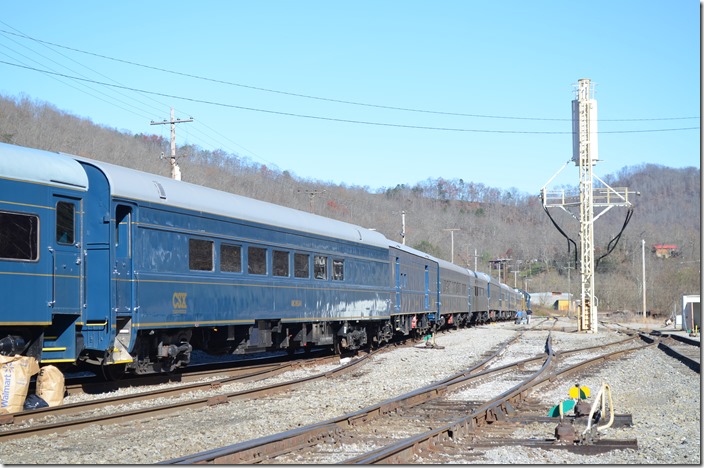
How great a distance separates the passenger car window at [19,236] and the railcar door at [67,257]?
333 millimetres

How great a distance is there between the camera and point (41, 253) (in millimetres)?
11953

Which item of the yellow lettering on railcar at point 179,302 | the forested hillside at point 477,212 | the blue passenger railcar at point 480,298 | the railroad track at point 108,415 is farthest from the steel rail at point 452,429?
the blue passenger railcar at point 480,298

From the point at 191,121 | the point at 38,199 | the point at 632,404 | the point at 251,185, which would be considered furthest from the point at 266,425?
the point at 251,185

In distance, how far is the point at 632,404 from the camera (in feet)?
44.6

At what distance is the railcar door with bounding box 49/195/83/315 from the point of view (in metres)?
12.1

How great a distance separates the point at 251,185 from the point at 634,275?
5153 centimetres

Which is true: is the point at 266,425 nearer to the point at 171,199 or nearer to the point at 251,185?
the point at 171,199

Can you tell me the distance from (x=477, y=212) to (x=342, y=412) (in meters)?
154

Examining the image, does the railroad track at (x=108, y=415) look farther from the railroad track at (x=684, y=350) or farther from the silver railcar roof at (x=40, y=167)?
the railroad track at (x=684, y=350)

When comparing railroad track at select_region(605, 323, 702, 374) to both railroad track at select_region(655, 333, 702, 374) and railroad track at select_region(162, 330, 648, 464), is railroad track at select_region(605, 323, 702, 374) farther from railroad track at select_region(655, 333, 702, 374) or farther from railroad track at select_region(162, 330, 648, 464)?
railroad track at select_region(162, 330, 648, 464)

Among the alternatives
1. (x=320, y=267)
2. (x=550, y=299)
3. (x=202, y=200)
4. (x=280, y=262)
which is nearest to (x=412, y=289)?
(x=320, y=267)

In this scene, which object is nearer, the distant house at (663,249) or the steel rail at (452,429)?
the steel rail at (452,429)

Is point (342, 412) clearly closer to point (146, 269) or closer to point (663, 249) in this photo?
point (146, 269)

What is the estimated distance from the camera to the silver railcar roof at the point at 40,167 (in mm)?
11555
